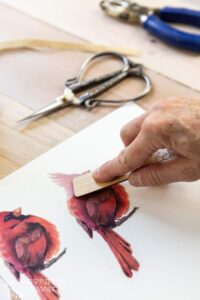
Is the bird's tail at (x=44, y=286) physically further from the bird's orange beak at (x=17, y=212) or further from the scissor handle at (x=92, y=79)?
the scissor handle at (x=92, y=79)

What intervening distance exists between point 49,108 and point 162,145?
0.22m

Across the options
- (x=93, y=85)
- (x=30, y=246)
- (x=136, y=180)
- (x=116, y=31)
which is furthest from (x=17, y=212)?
(x=116, y=31)

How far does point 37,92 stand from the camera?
2.27ft

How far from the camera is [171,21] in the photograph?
0.84 metres

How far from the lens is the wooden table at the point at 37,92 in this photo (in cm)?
62

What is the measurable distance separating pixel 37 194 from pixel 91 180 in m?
0.07

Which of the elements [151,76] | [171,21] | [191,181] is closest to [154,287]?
[191,181]

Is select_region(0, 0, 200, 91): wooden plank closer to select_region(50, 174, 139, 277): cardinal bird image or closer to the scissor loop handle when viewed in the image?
the scissor loop handle

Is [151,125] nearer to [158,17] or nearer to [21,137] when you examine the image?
[21,137]

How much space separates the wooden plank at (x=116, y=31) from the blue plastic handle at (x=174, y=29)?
0.04ft

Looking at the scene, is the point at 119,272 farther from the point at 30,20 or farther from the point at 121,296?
the point at 30,20

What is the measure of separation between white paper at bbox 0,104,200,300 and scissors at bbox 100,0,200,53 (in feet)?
0.85

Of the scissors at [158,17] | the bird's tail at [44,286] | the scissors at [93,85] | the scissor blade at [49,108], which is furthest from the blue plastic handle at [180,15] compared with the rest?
the bird's tail at [44,286]

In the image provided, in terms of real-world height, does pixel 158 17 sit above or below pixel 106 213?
above
